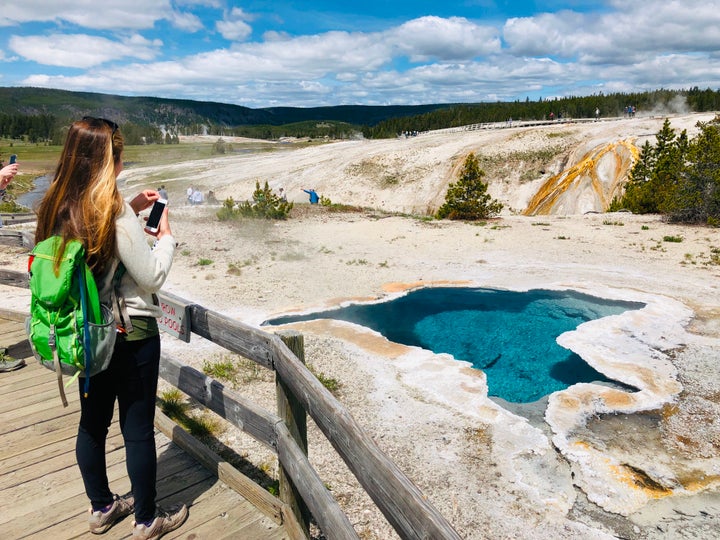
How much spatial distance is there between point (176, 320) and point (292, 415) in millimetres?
1155

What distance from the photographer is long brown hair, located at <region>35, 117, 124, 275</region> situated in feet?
7.58

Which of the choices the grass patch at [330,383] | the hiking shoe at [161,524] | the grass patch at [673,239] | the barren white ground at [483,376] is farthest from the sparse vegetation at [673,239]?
the hiking shoe at [161,524]

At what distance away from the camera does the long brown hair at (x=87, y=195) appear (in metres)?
2.31

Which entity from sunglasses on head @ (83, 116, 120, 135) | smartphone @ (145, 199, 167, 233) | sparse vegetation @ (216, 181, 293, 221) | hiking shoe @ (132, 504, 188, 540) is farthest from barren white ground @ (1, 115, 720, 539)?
sunglasses on head @ (83, 116, 120, 135)

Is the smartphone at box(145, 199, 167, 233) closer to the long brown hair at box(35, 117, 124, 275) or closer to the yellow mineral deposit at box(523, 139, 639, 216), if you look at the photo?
the long brown hair at box(35, 117, 124, 275)

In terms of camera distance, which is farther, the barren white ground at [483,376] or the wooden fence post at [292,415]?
the barren white ground at [483,376]

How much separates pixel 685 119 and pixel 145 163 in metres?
52.7

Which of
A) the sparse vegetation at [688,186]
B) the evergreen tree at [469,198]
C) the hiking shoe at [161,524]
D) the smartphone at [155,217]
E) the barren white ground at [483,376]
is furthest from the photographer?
the evergreen tree at [469,198]

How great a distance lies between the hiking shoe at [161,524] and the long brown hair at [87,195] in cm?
159

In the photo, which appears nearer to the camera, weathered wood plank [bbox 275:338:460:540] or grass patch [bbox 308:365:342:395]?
weathered wood plank [bbox 275:338:460:540]

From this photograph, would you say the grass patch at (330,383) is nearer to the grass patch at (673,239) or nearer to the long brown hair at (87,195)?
the long brown hair at (87,195)

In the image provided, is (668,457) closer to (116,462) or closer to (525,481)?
(525,481)

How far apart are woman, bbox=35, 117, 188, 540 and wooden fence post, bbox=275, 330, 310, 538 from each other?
2.28ft

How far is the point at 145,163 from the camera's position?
186 feet
